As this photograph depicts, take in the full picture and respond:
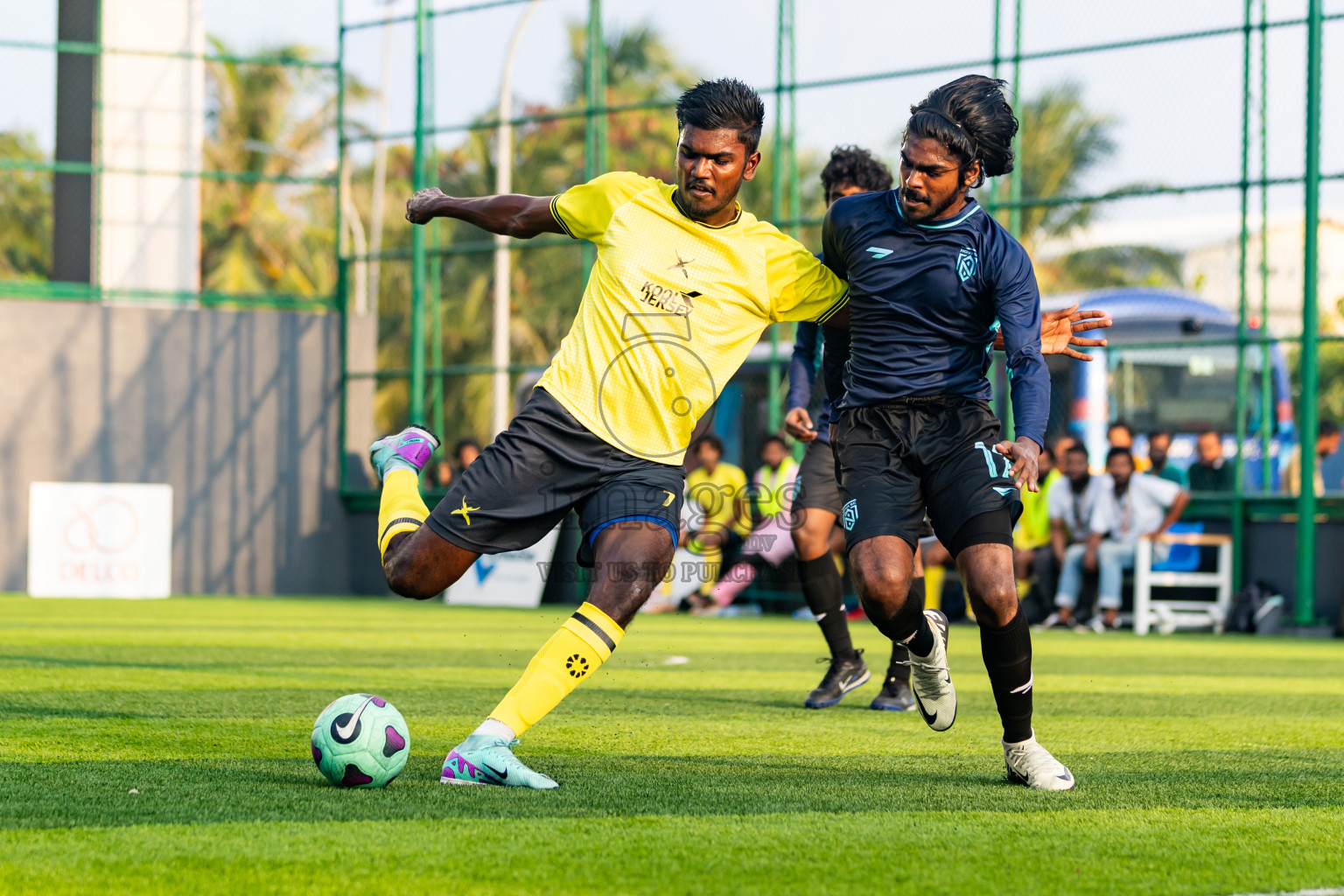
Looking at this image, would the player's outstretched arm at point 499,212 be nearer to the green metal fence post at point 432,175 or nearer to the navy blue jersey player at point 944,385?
the navy blue jersey player at point 944,385

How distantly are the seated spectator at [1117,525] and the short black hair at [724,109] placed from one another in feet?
31.5

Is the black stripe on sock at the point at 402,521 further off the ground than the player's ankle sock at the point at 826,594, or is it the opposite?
the black stripe on sock at the point at 402,521

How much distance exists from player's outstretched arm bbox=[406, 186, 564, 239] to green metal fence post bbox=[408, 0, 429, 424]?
13.6 metres

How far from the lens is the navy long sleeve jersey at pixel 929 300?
4785 millimetres

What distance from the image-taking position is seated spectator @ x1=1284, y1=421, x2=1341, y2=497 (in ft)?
45.8

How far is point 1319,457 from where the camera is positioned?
14570 millimetres

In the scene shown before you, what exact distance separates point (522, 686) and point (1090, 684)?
4.58 meters

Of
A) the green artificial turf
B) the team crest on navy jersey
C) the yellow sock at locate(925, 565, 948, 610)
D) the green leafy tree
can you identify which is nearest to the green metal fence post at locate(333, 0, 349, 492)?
the yellow sock at locate(925, 565, 948, 610)

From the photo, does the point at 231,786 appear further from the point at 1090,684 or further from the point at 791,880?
the point at 1090,684

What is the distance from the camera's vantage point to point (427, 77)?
19172 mm

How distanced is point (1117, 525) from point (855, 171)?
7693 mm

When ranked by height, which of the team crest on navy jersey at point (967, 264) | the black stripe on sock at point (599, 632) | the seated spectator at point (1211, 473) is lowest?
Answer: the black stripe on sock at point (599, 632)

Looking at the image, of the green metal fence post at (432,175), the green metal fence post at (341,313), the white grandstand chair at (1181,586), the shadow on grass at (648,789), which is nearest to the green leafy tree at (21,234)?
the green metal fence post at (341,313)

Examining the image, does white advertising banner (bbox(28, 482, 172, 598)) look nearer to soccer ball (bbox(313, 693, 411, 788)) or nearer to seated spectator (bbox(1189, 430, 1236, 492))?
seated spectator (bbox(1189, 430, 1236, 492))
